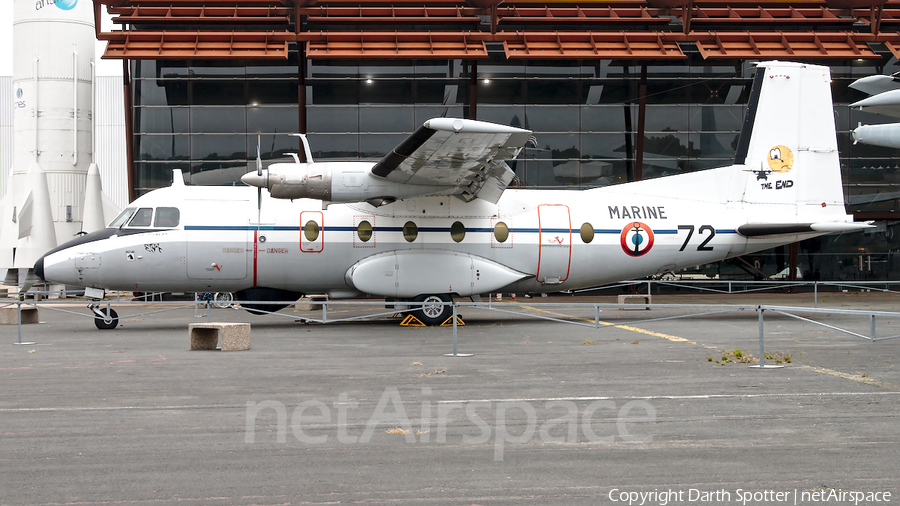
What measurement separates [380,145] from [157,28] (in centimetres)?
1062

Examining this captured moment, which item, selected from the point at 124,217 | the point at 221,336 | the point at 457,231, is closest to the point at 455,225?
the point at 457,231

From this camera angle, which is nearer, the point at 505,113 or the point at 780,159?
the point at 780,159

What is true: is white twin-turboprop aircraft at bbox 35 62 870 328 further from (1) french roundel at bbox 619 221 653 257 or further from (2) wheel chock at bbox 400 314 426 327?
(2) wheel chock at bbox 400 314 426 327

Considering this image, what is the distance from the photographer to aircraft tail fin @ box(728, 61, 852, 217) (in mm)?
19594

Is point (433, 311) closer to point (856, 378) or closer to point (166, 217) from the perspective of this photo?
point (166, 217)

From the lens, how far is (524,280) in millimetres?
18844

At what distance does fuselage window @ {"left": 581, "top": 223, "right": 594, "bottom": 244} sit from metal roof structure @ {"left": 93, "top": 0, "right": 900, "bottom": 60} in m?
12.8

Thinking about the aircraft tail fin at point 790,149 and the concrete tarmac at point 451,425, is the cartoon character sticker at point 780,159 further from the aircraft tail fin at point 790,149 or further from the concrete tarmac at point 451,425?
the concrete tarmac at point 451,425

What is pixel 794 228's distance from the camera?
61.8 ft

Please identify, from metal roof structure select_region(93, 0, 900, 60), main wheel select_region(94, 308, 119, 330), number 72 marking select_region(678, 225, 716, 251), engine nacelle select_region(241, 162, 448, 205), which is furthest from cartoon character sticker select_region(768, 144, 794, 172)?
main wheel select_region(94, 308, 119, 330)

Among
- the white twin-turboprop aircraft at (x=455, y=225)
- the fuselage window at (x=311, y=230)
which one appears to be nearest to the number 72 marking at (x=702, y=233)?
the white twin-turboprop aircraft at (x=455, y=225)

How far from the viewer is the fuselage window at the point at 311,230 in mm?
17875

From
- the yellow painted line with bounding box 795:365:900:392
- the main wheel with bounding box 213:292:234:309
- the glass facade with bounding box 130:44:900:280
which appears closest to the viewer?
the yellow painted line with bounding box 795:365:900:392

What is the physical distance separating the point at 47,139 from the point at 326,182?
64.6ft
